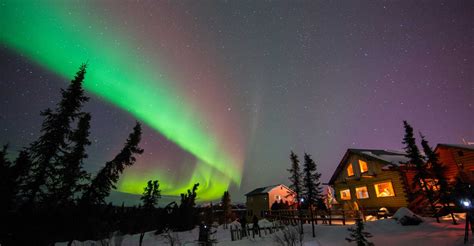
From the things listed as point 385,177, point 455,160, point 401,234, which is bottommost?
point 401,234

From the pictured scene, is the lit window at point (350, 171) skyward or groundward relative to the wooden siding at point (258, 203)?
skyward

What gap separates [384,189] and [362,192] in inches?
115

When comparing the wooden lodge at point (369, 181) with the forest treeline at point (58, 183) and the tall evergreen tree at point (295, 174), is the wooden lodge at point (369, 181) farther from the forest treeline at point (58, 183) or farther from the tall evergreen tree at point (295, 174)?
the forest treeline at point (58, 183)

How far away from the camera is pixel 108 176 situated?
21.1m

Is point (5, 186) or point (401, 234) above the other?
point (5, 186)

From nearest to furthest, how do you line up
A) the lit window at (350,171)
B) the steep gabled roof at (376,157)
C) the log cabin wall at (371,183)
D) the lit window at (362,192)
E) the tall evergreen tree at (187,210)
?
1. the log cabin wall at (371,183)
2. the steep gabled roof at (376,157)
3. the lit window at (362,192)
4. the lit window at (350,171)
5. the tall evergreen tree at (187,210)

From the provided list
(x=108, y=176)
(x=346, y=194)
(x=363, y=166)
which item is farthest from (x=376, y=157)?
(x=108, y=176)

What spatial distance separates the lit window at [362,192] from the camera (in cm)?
2538

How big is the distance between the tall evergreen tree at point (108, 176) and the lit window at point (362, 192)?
84.6ft

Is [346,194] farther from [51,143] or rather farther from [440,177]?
[51,143]

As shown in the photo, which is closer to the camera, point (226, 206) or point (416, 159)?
point (416, 159)

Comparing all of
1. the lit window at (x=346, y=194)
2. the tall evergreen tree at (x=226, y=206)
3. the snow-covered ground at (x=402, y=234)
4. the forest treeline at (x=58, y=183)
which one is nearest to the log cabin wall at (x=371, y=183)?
the lit window at (x=346, y=194)

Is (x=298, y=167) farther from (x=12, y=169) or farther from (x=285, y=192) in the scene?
(x=285, y=192)

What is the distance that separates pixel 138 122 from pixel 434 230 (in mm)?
25918
